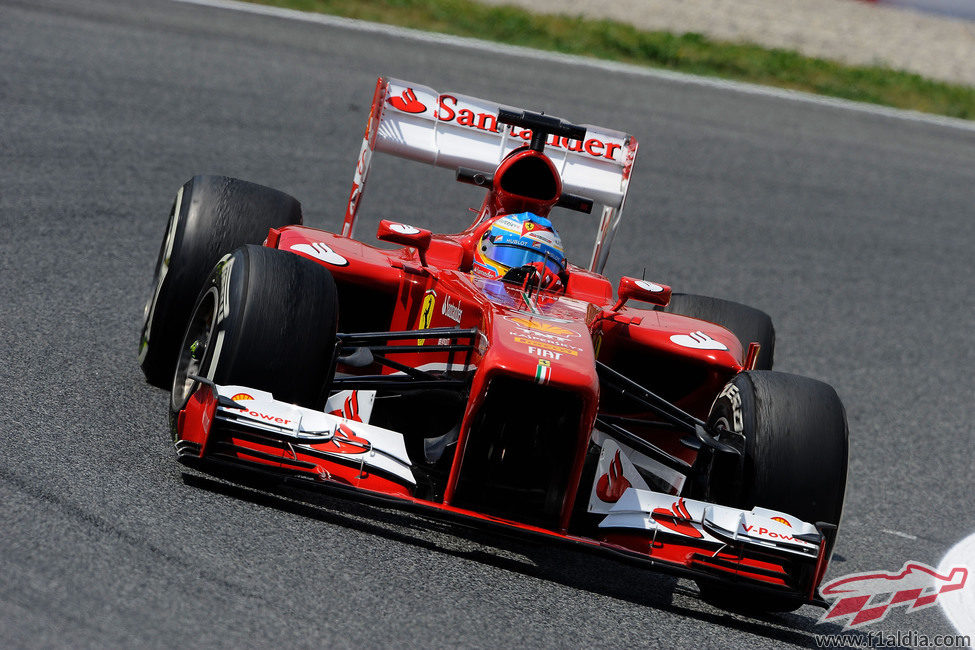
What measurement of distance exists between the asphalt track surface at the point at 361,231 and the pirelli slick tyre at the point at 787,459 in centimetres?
48

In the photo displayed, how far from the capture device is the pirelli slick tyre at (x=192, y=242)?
6.68 m

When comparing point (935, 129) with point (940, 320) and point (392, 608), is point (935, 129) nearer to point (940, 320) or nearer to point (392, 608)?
point (940, 320)

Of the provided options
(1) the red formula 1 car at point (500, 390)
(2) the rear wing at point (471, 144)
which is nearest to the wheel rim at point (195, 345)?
(1) the red formula 1 car at point (500, 390)

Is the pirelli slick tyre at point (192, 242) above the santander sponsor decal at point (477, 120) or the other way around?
the other way around

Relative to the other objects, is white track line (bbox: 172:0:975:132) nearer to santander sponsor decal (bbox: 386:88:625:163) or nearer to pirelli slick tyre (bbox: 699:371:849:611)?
santander sponsor decal (bbox: 386:88:625:163)

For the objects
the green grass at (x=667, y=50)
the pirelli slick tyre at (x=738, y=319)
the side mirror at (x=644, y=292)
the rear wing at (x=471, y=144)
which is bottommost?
the pirelli slick tyre at (x=738, y=319)

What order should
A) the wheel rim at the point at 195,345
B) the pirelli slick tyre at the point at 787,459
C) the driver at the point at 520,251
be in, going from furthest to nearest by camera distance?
1. the driver at the point at 520,251
2. the wheel rim at the point at 195,345
3. the pirelli slick tyre at the point at 787,459

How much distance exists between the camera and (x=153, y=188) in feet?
36.1

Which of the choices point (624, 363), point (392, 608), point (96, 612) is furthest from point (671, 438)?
point (96, 612)

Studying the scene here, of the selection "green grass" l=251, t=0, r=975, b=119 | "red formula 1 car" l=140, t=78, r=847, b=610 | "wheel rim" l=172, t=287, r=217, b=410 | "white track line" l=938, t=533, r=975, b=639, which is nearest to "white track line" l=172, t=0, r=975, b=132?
"green grass" l=251, t=0, r=975, b=119

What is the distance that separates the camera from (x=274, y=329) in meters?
5.45

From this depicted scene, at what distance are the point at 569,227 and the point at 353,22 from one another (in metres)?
5.82

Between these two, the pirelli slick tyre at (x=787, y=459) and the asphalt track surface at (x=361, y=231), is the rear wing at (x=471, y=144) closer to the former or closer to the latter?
the asphalt track surface at (x=361, y=231)

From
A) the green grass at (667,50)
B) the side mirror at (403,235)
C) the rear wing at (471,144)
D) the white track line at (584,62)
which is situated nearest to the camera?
the side mirror at (403,235)
